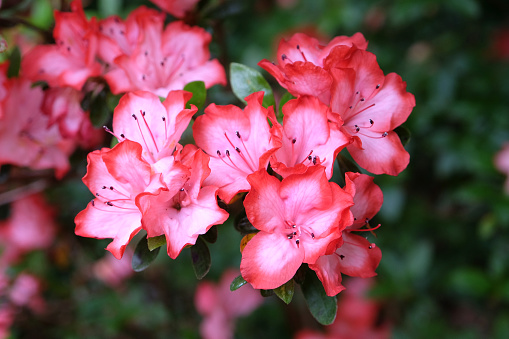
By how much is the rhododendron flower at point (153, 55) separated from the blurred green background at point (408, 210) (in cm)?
41

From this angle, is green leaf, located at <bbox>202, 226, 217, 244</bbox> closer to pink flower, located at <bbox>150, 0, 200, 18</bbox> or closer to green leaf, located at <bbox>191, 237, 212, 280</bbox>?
green leaf, located at <bbox>191, 237, 212, 280</bbox>

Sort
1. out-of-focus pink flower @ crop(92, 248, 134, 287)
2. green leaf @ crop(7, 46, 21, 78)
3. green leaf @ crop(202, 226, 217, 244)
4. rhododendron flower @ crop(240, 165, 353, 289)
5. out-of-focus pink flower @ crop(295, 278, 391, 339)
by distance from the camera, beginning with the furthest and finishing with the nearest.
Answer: out-of-focus pink flower @ crop(92, 248, 134, 287) < out-of-focus pink flower @ crop(295, 278, 391, 339) < green leaf @ crop(7, 46, 21, 78) < green leaf @ crop(202, 226, 217, 244) < rhododendron flower @ crop(240, 165, 353, 289)

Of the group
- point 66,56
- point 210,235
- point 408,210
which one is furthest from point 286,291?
point 408,210

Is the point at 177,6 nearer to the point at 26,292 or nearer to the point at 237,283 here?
the point at 237,283

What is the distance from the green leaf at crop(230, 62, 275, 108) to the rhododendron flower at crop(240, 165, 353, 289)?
0.25 meters

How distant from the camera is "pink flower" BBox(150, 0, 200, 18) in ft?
3.39

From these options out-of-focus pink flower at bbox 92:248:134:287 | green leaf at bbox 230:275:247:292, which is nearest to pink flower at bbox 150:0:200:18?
green leaf at bbox 230:275:247:292

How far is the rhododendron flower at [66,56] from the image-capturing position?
94 centimetres

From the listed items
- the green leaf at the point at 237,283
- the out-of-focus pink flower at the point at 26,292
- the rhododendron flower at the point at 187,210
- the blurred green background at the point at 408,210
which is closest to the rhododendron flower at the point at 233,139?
the rhododendron flower at the point at 187,210

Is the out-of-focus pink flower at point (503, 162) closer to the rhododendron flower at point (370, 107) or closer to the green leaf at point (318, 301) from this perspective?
the rhododendron flower at point (370, 107)

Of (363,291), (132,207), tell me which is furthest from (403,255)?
(132,207)

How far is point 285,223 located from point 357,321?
1.19m

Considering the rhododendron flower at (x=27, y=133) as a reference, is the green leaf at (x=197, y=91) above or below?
above

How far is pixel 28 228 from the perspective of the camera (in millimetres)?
1603
